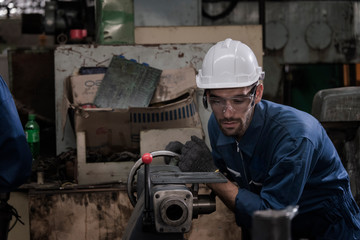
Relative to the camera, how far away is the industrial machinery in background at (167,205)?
1.26m

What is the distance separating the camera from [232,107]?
162cm

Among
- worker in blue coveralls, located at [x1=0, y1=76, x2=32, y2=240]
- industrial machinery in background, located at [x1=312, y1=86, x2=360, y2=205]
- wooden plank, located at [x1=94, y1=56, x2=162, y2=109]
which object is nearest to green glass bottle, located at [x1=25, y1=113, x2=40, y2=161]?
wooden plank, located at [x1=94, y1=56, x2=162, y2=109]

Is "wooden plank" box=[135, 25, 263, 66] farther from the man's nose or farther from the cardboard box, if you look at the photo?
the man's nose

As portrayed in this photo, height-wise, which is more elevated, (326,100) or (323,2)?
(323,2)

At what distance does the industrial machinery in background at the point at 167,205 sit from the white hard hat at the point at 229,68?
1.20 feet

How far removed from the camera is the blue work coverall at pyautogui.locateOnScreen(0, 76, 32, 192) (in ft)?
5.64

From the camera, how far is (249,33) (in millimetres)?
3215

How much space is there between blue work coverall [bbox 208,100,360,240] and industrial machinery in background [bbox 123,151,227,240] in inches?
8.4

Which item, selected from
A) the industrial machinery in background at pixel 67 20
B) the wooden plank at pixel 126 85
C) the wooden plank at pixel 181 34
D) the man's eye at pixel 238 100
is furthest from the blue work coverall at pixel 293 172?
the industrial machinery in background at pixel 67 20

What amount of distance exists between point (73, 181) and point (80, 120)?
12.6 inches

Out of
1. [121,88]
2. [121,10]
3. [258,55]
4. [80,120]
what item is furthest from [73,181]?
[258,55]

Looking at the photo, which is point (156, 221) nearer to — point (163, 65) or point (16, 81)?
point (163, 65)

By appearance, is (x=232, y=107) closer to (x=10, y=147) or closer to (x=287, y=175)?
(x=287, y=175)

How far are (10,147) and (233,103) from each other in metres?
0.80
